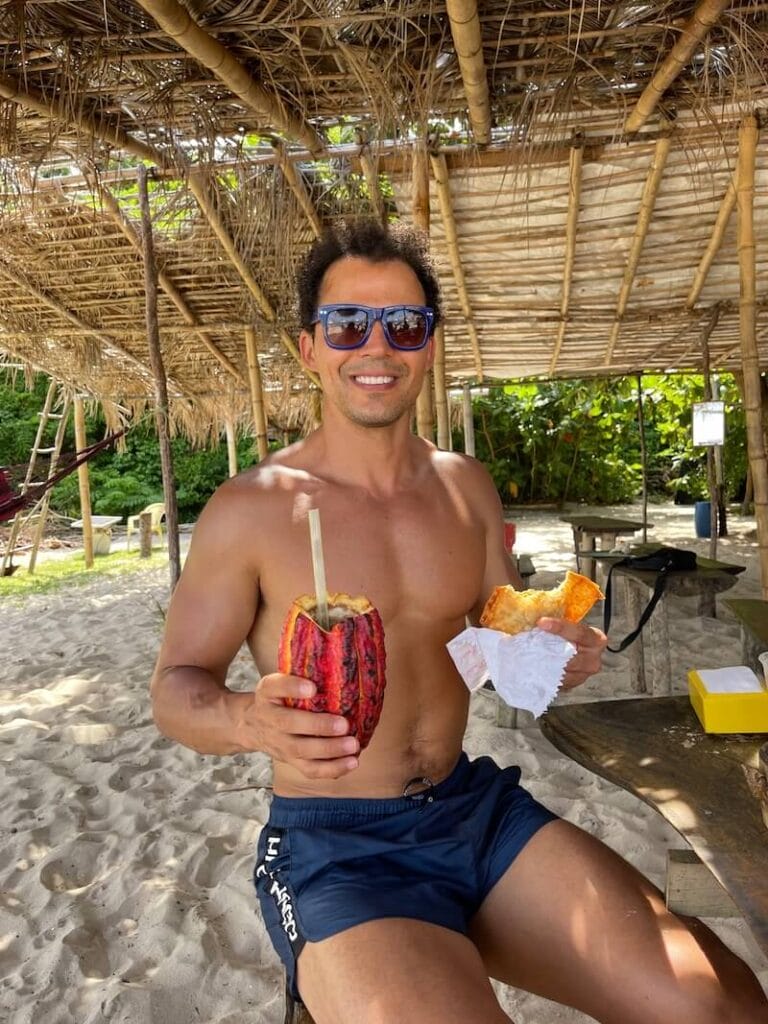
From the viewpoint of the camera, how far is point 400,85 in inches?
109

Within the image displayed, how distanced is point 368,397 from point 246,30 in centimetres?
157

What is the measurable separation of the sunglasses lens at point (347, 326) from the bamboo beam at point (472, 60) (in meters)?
1.18

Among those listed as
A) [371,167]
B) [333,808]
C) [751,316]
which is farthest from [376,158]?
[333,808]

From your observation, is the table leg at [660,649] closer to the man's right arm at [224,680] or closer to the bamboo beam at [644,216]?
the bamboo beam at [644,216]

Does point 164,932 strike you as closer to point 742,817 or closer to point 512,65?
point 742,817

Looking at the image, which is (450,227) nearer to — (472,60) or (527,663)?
(472,60)

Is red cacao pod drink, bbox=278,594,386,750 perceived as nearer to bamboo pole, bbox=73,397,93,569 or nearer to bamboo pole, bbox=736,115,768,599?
bamboo pole, bbox=736,115,768,599

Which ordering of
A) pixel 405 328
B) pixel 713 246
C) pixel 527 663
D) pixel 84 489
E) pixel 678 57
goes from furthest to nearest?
pixel 84 489 → pixel 713 246 → pixel 678 57 → pixel 405 328 → pixel 527 663

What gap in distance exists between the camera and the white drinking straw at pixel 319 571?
102 centimetres

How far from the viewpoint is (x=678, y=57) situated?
2619 millimetres

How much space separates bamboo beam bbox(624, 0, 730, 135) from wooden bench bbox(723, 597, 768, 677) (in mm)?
1867

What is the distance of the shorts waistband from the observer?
1428 millimetres

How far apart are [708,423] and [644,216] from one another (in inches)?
75.4

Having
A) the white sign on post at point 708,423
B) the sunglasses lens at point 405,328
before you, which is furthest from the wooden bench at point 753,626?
the white sign on post at point 708,423
